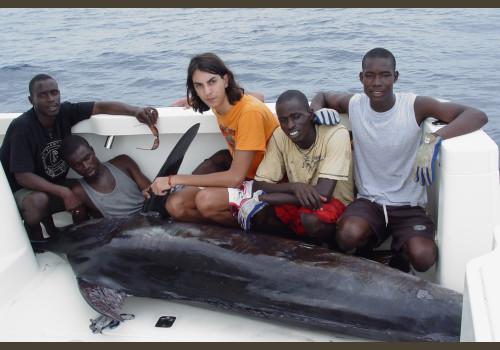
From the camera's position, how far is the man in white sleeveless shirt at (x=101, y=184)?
3646 millimetres

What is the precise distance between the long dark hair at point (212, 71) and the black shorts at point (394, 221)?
100 centimetres

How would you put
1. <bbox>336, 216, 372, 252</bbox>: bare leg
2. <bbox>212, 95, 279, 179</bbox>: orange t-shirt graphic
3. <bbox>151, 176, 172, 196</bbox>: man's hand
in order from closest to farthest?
<bbox>336, 216, 372, 252</bbox>: bare leg
<bbox>212, 95, 279, 179</bbox>: orange t-shirt graphic
<bbox>151, 176, 172, 196</bbox>: man's hand

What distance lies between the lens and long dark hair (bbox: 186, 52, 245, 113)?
3326mm

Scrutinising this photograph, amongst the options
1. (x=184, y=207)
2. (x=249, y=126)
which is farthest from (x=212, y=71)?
(x=184, y=207)

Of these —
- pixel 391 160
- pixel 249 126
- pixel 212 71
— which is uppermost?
pixel 212 71

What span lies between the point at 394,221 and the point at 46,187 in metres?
2.25

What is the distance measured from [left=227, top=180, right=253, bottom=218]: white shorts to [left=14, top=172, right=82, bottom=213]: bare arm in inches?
41.4

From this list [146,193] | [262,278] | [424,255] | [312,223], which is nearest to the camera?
[262,278]

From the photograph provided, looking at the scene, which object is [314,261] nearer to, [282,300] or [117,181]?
[282,300]

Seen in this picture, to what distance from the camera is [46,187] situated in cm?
357

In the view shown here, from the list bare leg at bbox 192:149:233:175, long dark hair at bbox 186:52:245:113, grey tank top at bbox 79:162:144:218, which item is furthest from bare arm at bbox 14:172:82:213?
long dark hair at bbox 186:52:245:113

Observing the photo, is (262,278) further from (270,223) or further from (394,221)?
(394,221)

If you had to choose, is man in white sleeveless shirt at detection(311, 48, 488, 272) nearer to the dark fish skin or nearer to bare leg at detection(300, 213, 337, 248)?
bare leg at detection(300, 213, 337, 248)

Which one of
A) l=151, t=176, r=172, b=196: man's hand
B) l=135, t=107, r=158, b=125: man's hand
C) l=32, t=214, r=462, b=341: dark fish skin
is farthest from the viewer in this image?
l=135, t=107, r=158, b=125: man's hand
